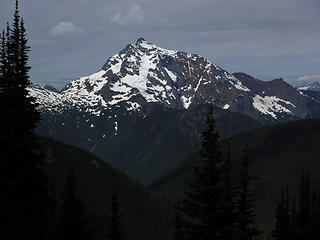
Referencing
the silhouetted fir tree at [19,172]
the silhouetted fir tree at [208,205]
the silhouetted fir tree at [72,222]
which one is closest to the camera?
the silhouetted fir tree at [208,205]

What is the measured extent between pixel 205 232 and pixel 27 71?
1535 centimetres

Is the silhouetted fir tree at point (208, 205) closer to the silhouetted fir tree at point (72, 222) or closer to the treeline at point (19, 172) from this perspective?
the treeline at point (19, 172)

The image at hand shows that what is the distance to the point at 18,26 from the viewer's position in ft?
102

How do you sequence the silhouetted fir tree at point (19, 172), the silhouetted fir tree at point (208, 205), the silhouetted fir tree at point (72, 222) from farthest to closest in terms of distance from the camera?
the silhouetted fir tree at point (72, 222)
the silhouetted fir tree at point (19, 172)
the silhouetted fir tree at point (208, 205)

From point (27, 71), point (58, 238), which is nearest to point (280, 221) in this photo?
point (58, 238)

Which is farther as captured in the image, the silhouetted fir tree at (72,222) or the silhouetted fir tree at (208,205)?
the silhouetted fir tree at (72,222)

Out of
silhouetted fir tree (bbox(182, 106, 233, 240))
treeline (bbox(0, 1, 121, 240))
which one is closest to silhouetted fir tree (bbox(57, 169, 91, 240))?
treeline (bbox(0, 1, 121, 240))

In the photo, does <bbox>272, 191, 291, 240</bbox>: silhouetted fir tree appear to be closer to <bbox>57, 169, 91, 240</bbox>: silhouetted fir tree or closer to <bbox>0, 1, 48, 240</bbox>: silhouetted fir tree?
<bbox>57, 169, 91, 240</bbox>: silhouetted fir tree

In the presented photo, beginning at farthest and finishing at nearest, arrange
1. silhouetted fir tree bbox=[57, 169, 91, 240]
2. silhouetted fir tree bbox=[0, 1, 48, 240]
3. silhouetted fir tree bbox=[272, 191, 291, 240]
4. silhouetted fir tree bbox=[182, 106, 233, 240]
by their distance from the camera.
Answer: silhouetted fir tree bbox=[272, 191, 291, 240] → silhouetted fir tree bbox=[57, 169, 91, 240] → silhouetted fir tree bbox=[0, 1, 48, 240] → silhouetted fir tree bbox=[182, 106, 233, 240]

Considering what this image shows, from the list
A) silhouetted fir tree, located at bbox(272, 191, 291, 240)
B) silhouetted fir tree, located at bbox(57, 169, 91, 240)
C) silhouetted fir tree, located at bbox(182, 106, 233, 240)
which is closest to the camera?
silhouetted fir tree, located at bbox(182, 106, 233, 240)

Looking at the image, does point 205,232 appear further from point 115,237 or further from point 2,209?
point 115,237

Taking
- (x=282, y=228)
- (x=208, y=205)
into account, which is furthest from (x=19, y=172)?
(x=282, y=228)

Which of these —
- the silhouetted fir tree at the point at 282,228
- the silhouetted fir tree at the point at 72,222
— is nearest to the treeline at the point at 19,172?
the silhouetted fir tree at the point at 72,222

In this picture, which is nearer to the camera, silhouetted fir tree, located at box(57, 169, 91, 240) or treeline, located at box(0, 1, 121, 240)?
treeline, located at box(0, 1, 121, 240)
